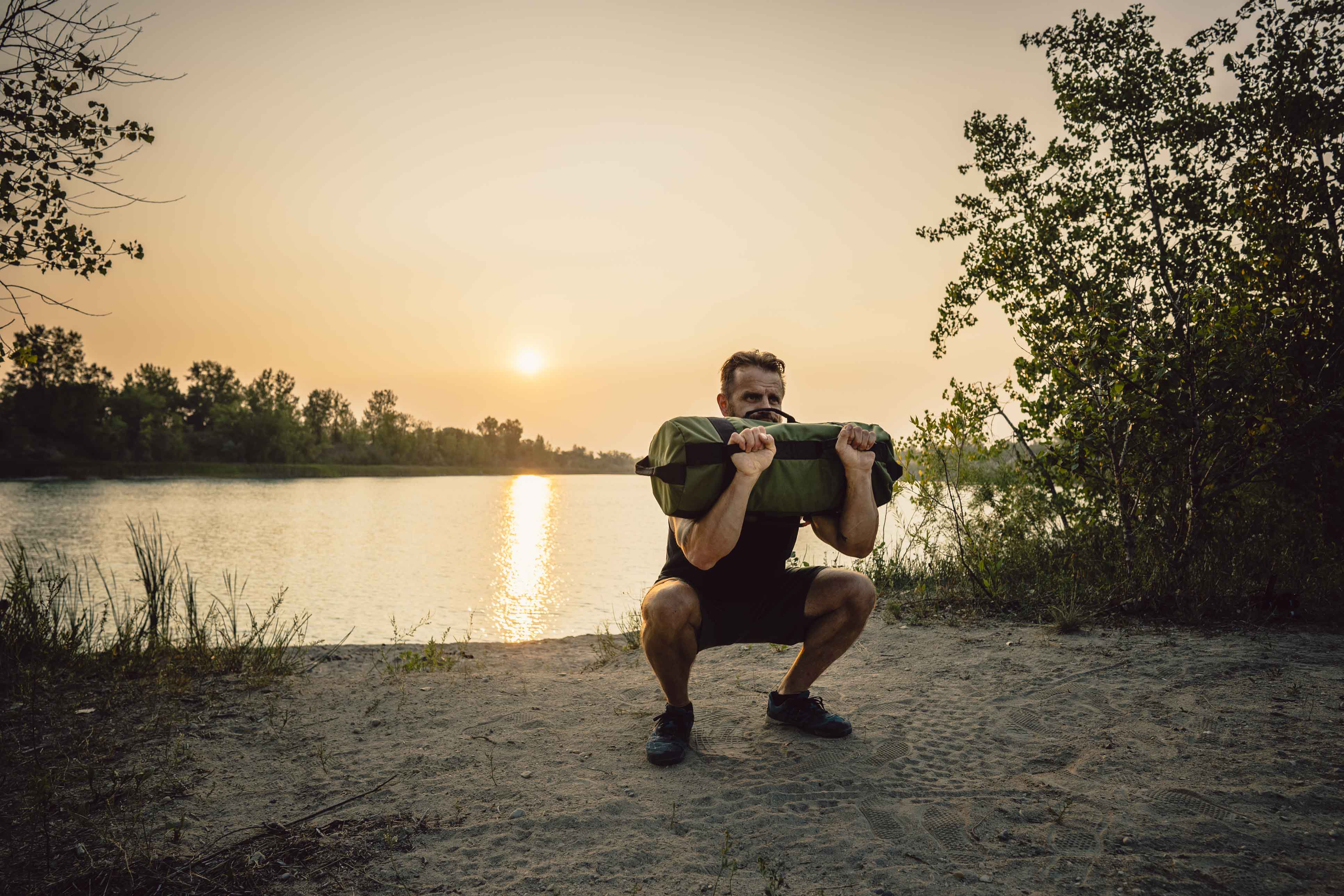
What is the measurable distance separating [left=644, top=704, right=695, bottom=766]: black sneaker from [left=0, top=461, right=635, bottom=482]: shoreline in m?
65.5

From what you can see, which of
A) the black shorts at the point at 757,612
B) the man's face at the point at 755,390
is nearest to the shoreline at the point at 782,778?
the black shorts at the point at 757,612

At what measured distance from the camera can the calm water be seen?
10.9 meters

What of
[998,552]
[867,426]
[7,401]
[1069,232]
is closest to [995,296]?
[1069,232]

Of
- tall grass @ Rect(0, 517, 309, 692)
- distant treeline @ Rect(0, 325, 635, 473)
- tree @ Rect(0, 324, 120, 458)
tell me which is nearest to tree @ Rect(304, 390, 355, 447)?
distant treeline @ Rect(0, 325, 635, 473)

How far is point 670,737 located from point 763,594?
33.5 inches

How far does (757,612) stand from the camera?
3287 millimetres

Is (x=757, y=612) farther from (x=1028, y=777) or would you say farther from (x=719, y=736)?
(x=1028, y=777)

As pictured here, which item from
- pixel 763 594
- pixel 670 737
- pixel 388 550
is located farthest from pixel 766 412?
pixel 388 550

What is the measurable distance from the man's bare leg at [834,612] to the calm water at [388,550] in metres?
5.50

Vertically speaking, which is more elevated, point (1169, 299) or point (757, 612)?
point (1169, 299)

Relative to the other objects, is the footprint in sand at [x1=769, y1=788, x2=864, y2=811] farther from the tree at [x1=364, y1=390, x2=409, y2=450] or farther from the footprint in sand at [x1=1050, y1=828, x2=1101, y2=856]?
the tree at [x1=364, y1=390, x2=409, y2=450]

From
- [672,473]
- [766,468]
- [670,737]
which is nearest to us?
[672,473]

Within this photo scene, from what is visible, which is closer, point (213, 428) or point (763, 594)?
point (763, 594)

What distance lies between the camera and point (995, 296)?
7.38 m
